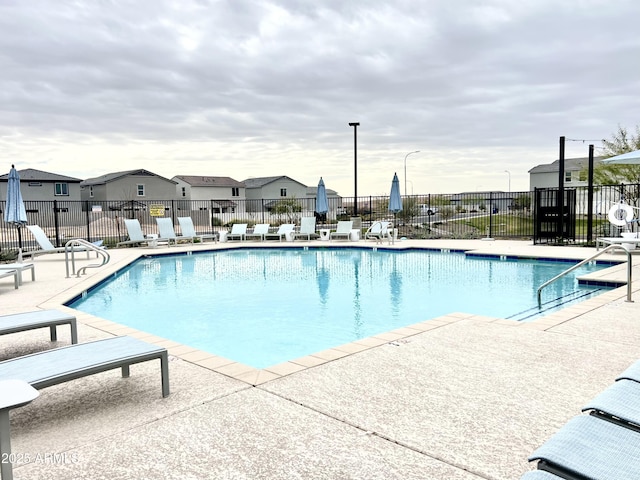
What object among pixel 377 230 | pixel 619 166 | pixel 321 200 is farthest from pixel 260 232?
pixel 619 166

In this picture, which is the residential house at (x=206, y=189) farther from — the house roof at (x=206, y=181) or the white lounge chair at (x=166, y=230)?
the white lounge chair at (x=166, y=230)

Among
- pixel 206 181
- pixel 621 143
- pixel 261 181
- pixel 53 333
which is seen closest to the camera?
pixel 53 333

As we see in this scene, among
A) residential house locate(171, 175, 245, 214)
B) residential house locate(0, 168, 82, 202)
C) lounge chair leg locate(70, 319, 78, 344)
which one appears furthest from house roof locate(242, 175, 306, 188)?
lounge chair leg locate(70, 319, 78, 344)

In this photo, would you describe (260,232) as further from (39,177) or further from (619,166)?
(39,177)

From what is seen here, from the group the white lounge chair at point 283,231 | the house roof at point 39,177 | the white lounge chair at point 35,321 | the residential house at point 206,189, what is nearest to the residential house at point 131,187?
the residential house at point 206,189

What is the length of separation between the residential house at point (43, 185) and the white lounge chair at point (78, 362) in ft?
129

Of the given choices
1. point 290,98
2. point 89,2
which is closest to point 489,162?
point 290,98

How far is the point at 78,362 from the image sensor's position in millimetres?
2875

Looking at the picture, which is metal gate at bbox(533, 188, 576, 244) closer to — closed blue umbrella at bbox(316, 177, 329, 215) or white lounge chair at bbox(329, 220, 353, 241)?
white lounge chair at bbox(329, 220, 353, 241)

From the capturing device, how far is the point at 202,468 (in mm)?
2236

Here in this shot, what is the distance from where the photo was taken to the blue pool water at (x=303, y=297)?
19.8ft

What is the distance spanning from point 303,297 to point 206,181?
46.6 meters

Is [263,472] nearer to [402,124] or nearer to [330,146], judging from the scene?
[402,124]

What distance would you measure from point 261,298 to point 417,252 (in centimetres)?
736
